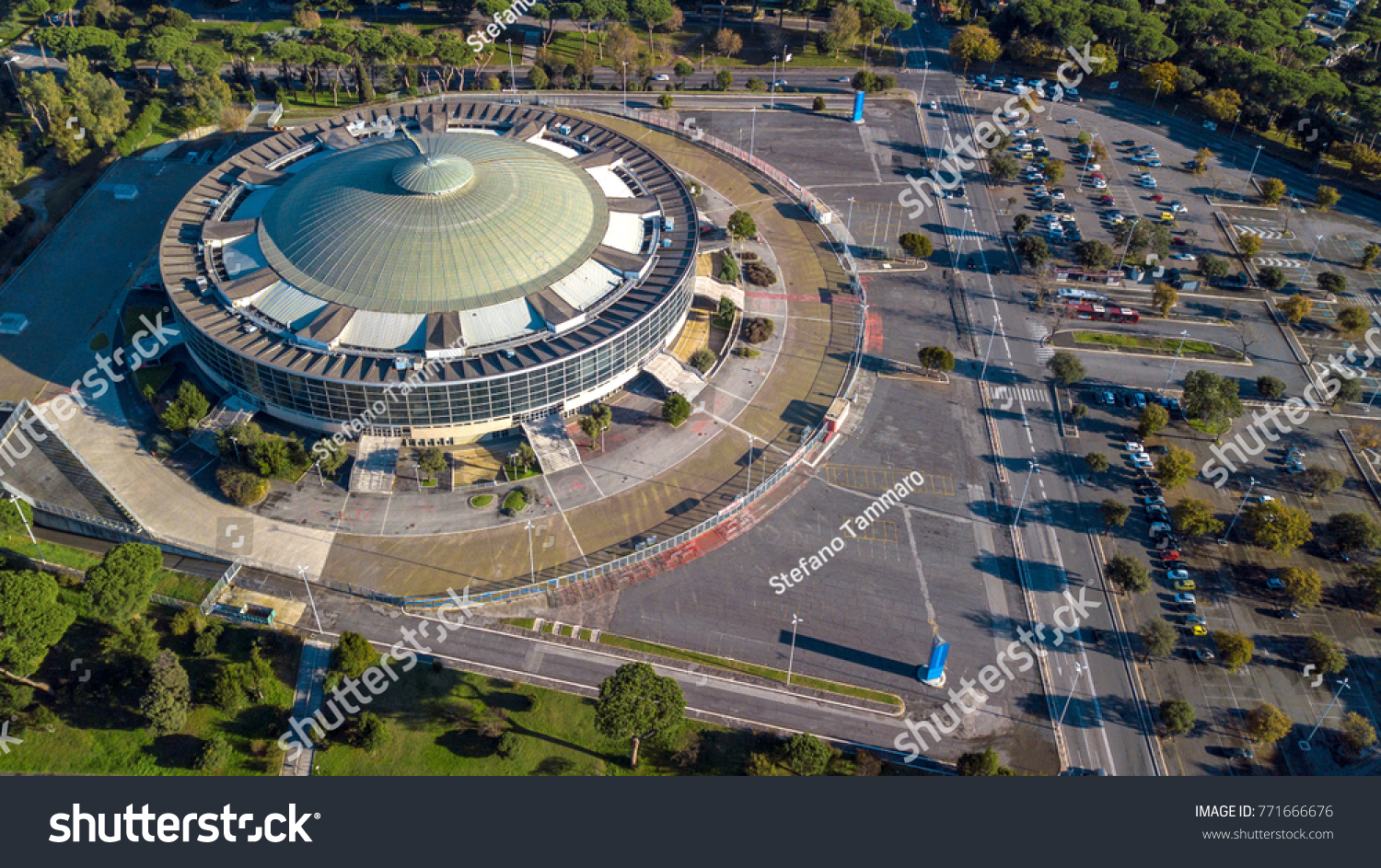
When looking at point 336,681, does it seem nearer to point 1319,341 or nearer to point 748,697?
point 748,697

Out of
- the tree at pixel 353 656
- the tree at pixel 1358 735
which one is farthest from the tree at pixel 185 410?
the tree at pixel 1358 735

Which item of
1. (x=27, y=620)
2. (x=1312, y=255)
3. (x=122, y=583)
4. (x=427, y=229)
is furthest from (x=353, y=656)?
(x=1312, y=255)

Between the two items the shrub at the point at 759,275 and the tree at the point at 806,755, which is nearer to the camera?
the tree at the point at 806,755

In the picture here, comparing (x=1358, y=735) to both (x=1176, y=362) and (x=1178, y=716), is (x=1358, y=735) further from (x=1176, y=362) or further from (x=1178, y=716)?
(x=1176, y=362)

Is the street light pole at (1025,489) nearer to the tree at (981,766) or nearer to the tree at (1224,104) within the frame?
the tree at (981,766)

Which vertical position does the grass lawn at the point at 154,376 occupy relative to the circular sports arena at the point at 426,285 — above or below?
below

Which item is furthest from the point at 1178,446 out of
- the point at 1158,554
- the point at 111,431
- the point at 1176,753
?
the point at 111,431

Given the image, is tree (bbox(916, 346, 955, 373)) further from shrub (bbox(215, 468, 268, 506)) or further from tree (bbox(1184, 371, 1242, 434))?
shrub (bbox(215, 468, 268, 506))
